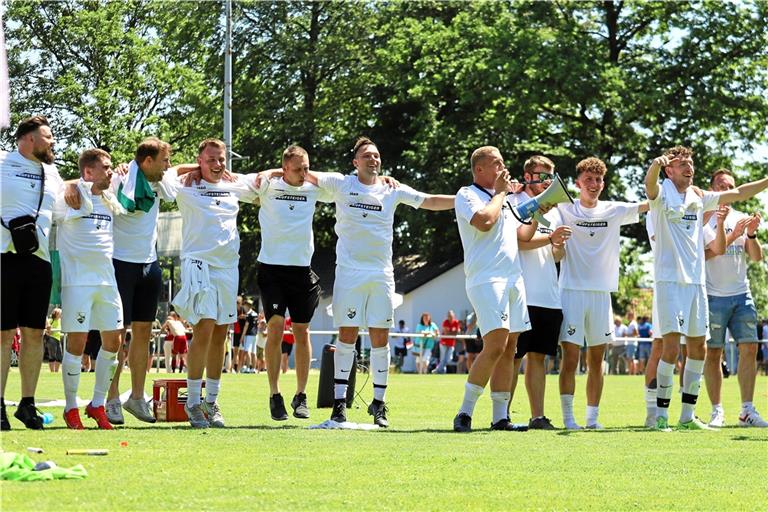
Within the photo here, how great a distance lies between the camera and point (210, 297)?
12484 millimetres

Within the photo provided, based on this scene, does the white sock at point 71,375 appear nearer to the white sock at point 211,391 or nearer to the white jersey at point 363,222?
the white sock at point 211,391

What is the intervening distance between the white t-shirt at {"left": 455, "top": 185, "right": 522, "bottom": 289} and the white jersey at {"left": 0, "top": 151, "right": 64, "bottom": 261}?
3710 millimetres

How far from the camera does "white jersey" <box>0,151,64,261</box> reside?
37.8 feet

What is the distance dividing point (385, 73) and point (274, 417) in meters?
39.6

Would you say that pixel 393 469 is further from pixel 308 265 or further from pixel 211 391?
pixel 308 265

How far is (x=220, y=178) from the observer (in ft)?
41.8

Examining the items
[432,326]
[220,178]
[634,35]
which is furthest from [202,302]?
[634,35]

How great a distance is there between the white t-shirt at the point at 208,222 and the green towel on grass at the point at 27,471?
444 cm

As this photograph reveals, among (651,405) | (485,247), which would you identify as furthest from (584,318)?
(485,247)

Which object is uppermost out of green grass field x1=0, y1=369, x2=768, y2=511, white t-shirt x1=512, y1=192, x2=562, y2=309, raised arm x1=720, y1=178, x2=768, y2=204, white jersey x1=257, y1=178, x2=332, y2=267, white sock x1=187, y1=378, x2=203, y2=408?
raised arm x1=720, y1=178, x2=768, y2=204

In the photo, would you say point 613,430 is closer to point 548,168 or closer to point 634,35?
point 548,168

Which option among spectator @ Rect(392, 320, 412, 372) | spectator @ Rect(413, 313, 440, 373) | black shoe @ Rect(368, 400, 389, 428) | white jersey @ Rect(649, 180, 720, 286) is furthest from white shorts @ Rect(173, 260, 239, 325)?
spectator @ Rect(392, 320, 412, 372)

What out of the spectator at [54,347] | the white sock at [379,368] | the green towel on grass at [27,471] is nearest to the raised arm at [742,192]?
the white sock at [379,368]

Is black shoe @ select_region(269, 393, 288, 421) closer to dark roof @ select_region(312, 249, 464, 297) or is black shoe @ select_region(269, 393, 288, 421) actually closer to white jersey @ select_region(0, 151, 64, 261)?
white jersey @ select_region(0, 151, 64, 261)
